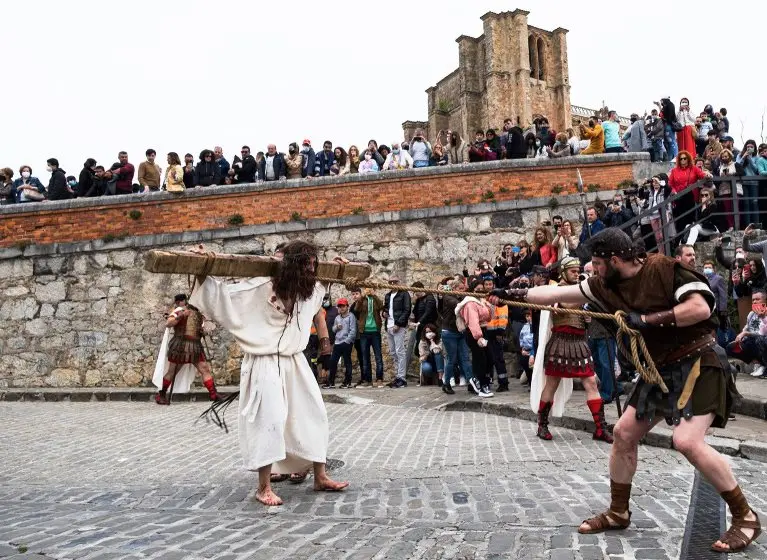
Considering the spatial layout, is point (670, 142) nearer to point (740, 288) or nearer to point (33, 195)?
point (740, 288)

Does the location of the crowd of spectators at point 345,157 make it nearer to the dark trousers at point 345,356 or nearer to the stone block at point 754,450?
the dark trousers at point 345,356

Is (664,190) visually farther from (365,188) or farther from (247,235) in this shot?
(247,235)

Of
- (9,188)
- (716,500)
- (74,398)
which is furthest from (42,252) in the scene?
(716,500)

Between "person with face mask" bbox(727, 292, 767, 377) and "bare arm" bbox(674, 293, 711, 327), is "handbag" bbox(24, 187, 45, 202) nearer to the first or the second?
"person with face mask" bbox(727, 292, 767, 377)

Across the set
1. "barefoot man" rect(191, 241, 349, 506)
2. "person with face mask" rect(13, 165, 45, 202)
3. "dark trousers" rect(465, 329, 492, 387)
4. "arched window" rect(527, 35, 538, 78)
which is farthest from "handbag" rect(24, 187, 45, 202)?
"arched window" rect(527, 35, 538, 78)

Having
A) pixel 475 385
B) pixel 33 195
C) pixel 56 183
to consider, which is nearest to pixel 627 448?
pixel 475 385

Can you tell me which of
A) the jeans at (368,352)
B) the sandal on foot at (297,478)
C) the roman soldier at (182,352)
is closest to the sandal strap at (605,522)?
the sandal on foot at (297,478)

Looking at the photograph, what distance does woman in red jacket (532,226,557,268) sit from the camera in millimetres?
12180

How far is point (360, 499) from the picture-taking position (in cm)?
526

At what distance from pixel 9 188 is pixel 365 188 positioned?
8.63 metres

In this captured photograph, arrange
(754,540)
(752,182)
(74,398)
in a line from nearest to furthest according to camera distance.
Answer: (754,540), (752,182), (74,398)

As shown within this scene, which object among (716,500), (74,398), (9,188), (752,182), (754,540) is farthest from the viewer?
(9,188)

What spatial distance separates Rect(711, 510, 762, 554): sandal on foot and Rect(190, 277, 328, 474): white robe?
288cm

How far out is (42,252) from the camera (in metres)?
16.2
